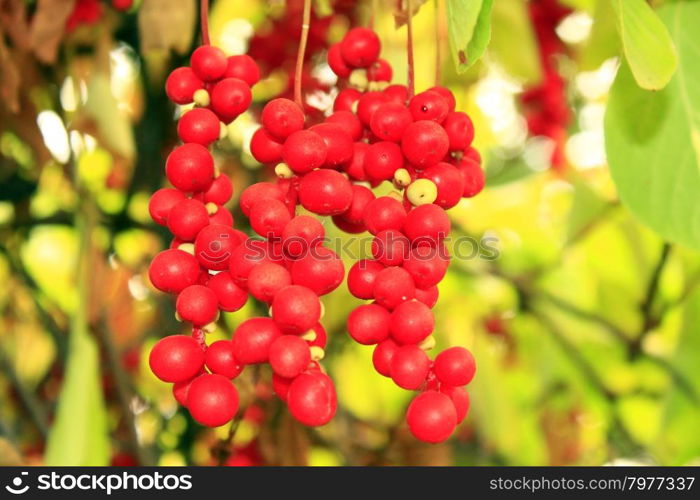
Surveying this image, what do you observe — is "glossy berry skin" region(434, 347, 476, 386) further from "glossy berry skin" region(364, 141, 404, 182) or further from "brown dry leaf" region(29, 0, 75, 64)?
"brown dry leaf" region(29, 0, 75, 64)

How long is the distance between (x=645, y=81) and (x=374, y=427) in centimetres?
126

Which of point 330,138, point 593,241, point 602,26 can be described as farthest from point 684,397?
point 330,138

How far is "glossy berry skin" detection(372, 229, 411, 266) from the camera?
429mm

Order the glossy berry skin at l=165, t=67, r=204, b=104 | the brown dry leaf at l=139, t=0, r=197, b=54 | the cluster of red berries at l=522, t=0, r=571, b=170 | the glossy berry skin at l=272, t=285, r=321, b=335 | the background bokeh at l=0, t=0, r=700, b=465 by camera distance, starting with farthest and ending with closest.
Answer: the cluster of red berries at l=522, t=0, r=571, b=170 → the background bokeh at l=0, t=0, r=700, b=465 → the brown dry leaf at l=139, t=0, r=197, b=54 → the glossy berry skin at l=165, t=67, r=204, b=104 → the glossy berry skin at l=272, t=285, r=321, b=335

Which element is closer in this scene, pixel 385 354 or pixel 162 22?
pixel 385 354

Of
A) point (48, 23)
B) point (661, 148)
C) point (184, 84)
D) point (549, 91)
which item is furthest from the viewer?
point (549, 91)

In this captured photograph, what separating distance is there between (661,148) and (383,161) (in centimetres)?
27

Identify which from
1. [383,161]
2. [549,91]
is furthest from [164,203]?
[549,91]

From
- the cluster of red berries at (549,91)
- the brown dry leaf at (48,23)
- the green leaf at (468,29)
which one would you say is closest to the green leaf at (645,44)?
the green leaf at (468,29)

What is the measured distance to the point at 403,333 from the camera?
0.41 metres

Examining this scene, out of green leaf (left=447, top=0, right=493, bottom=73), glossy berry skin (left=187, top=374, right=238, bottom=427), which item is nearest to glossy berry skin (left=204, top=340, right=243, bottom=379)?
glossy berry skin (left=187, top=374, right=238, bottom=427)

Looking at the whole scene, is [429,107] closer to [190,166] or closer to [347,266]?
[190,166]

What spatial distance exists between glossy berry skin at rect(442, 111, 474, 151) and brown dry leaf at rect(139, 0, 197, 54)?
324 millimetres

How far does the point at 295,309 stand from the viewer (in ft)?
1.25
